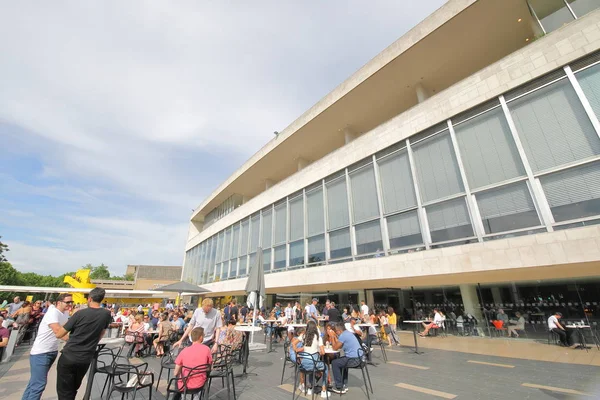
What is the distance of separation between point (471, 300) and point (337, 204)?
739 centimetres

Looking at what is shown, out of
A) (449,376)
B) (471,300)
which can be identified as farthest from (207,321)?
(471,300)

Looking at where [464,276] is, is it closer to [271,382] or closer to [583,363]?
[583,363]

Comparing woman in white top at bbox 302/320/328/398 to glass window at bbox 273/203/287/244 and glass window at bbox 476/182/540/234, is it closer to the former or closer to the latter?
glass window at bbox 476/182/540/234

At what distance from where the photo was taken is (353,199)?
45.7 ft

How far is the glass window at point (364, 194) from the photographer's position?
12916 millimetres

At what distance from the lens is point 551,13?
10320mm

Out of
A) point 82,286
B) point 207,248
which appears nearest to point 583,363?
point 207,248

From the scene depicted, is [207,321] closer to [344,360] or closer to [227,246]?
[344,360]

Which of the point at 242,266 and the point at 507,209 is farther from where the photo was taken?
the point at 242,266

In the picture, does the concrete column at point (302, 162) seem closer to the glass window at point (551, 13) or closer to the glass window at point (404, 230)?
the glass window at point (404, 230)

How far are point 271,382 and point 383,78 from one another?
553 inches

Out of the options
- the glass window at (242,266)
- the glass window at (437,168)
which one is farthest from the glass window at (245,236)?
Result: the glass window at (437,168)

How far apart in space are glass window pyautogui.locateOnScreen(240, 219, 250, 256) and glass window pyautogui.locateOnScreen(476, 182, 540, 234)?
16.6 meters

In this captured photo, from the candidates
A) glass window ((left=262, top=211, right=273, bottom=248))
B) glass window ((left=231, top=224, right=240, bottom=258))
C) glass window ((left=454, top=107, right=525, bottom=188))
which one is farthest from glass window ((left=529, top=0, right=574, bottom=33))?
glass window ((left=231, top=224, right=240, bottom=258))
